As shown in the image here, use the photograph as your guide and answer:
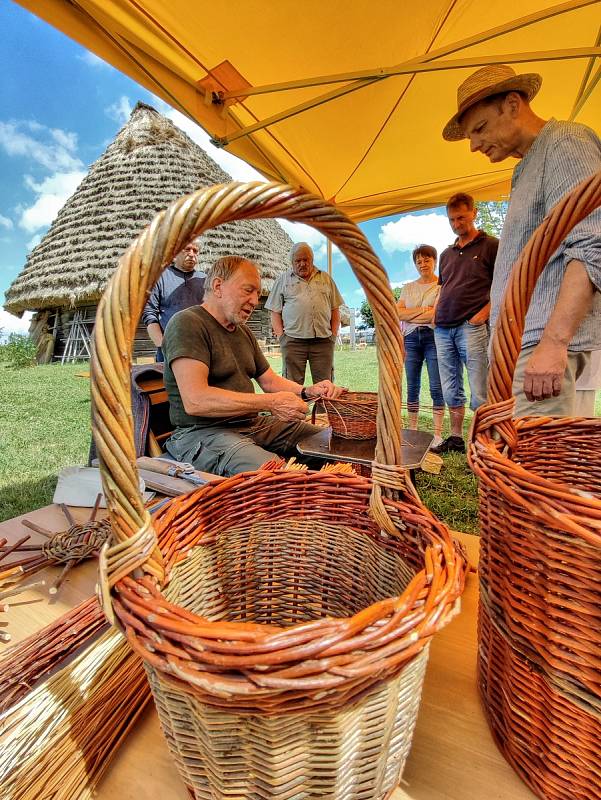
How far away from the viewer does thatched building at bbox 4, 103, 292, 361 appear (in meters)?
7.88

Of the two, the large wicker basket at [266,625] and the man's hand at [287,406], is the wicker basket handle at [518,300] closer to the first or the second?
the large wicker basket at [266,625]

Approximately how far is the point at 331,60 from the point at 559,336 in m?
2.07

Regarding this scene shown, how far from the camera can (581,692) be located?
0.31 meters

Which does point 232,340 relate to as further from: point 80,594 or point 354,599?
point 354,599

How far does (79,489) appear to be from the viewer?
3.48 feet

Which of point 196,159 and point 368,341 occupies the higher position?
point 196,159

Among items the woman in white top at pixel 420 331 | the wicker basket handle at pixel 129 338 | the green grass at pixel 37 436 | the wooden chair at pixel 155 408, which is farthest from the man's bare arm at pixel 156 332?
the wicker basket handle at pixel 129 338

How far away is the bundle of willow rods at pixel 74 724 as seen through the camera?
33 centimetres

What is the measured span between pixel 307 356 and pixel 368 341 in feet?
49.4

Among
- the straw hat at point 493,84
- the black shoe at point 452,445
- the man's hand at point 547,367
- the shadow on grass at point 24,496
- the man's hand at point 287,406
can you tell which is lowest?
the shadow on grass at point 24,496

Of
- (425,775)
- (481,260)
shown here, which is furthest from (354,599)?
(481,260)

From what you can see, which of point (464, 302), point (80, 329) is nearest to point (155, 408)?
point (464, 302)

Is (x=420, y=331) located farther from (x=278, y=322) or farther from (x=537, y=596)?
(x=537, y=596)

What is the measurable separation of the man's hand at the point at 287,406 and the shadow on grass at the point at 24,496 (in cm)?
157
